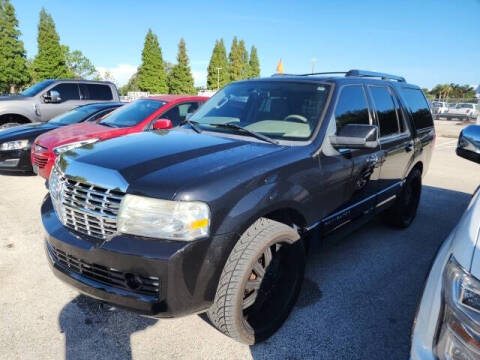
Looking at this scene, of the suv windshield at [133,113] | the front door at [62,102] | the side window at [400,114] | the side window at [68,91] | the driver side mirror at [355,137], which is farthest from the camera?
the side window at [68,91]

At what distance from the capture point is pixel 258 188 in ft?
6.81

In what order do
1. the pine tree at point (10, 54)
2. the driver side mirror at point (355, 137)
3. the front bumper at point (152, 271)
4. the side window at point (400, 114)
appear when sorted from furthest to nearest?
the pine tree at point (10, 54), the side window at point (400, 114), the driver side mirror at point (355, 137), the front bumper at point (152, 271)

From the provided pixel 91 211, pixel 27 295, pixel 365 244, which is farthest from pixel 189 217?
pixel 365 244

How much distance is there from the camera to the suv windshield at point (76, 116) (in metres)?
7.20

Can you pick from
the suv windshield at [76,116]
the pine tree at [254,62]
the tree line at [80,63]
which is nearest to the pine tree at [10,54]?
the tree line at [80,63]

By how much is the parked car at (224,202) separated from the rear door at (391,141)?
164mm

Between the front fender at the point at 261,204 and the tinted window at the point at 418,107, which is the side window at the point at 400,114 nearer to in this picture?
the tinted window at the point at 418,107

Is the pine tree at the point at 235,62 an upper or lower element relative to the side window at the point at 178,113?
upper

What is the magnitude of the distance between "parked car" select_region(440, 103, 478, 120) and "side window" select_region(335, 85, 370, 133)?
3514 centimetres

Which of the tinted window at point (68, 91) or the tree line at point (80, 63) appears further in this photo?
the tree line at point (80, 63)

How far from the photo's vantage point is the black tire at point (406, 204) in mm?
4383

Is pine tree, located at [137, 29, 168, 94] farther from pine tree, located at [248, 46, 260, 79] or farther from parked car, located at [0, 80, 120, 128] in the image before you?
parked car, located at [0, 80, 120, 128]

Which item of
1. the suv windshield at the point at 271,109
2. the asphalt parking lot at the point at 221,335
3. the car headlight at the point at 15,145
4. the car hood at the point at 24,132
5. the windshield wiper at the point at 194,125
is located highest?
the suv windshield at the point at 271,109

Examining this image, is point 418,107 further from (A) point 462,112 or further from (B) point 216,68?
(B) point 216,68
